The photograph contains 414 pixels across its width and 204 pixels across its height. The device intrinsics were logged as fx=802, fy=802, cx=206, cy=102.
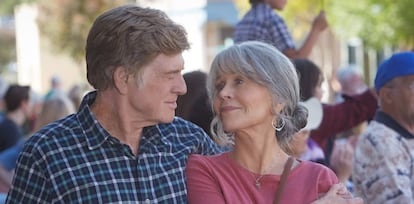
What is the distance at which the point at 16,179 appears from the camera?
Result: 299cm

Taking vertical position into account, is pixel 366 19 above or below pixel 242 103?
below

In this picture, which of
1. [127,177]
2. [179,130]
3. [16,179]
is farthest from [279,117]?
[16,179]

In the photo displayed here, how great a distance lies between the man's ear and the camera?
311 centimetres

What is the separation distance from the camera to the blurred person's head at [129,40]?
9.91 ft

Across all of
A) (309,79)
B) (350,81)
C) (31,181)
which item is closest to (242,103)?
(31,181)

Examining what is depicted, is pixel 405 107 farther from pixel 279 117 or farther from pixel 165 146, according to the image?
pixel 165 146

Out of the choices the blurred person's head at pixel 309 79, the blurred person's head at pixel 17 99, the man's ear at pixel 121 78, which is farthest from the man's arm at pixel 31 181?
the blurred person's head at pixel 17 99

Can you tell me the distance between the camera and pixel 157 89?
10.3 ft

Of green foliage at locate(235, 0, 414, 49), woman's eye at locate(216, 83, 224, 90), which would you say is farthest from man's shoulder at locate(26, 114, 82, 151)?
green foliage at locate(235, 0, 414, 49)

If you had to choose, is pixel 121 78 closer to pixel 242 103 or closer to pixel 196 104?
pixel 242 103

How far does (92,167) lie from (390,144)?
6.47 ft

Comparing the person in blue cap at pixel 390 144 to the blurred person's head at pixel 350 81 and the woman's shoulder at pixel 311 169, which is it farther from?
the blurred person's head at pixel 350 81

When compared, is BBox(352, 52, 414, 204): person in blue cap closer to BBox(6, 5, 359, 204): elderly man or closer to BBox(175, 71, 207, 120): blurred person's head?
BBox(175, 71, 207, 120): blurred person's head

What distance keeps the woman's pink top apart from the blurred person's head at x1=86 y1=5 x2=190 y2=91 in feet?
1.63
